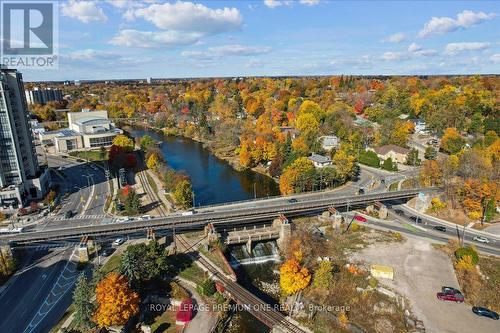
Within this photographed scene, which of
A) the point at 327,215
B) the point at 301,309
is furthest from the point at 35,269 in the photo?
the point at 327,215

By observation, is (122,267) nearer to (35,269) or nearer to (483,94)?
(35,269)

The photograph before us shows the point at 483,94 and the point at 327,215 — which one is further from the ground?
the point at 483,94

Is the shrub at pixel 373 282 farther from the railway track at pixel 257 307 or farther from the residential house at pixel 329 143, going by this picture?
the residential house at pixel 329 143

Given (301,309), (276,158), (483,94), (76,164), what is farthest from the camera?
(483,94)

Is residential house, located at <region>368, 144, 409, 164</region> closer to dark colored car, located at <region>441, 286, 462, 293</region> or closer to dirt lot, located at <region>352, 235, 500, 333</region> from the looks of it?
dirt lot, located at <region>352, 235, 500, 333</region>

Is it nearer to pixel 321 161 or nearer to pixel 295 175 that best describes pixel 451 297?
pixel 295 175

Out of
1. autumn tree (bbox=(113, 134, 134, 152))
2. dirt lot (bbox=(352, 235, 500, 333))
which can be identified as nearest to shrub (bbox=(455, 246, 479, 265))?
dirt lot (bbox=(352, 235, 500, 333))

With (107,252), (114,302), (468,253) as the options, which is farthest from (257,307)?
(468,253)

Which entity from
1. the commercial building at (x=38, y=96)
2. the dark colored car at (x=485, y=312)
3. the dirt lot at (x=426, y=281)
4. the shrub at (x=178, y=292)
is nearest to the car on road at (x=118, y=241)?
the shrub at (x=178, y=292)
